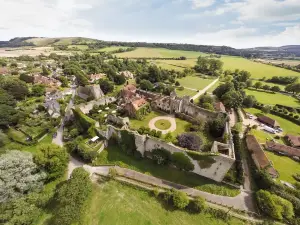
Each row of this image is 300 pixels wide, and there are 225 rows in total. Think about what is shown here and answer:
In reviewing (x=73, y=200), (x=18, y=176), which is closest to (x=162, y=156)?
(x=73, y=200)

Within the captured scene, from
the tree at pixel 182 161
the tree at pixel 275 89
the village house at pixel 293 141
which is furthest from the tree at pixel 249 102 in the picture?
the tree at pixel 182 161

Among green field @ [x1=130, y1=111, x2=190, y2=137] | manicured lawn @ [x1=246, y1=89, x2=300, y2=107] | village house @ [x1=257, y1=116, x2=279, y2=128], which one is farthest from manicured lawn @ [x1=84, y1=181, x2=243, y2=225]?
manicured lawn @ [x1=246, y1=89, x2=300, y2=107]

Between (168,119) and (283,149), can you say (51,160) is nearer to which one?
(168,119)

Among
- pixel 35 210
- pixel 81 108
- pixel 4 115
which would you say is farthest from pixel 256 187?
pixel 4 115

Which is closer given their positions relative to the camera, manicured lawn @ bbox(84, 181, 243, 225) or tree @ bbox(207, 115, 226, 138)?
manicured lawn @ bbox(84, 181, 243, 225)

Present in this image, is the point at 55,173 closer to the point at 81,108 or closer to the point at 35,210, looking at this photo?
the point at 35,210

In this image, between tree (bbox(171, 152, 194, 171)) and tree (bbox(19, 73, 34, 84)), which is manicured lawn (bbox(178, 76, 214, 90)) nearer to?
tree (bbox(171, 152, 194, 171))
